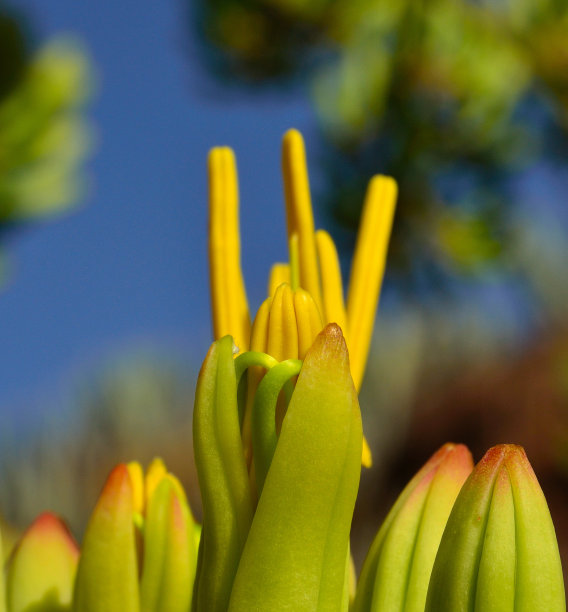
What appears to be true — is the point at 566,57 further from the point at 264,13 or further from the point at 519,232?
the point at 264,13

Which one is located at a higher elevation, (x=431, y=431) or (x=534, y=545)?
(x=431, y=431)

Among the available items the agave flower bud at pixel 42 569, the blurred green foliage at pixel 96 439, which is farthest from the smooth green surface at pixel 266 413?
the blurred green foliage at pixel 96 439

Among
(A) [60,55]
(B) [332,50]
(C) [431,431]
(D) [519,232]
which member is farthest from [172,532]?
(B) [332,50]

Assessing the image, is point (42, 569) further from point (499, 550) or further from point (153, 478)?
point (499, 550)

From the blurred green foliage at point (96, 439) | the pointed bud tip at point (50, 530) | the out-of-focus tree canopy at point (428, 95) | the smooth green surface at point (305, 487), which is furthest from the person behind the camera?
the out-of-focus tree canopy at point (428, 95)

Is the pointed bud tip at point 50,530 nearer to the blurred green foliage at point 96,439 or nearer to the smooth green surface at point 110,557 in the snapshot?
the smooth green surface at point 110,557

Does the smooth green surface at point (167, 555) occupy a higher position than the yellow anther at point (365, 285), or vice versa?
the yellow anther at point (365, 285)

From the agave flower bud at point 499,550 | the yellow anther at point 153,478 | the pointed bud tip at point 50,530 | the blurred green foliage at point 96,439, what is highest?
the blurred green foliage at point 96,439
